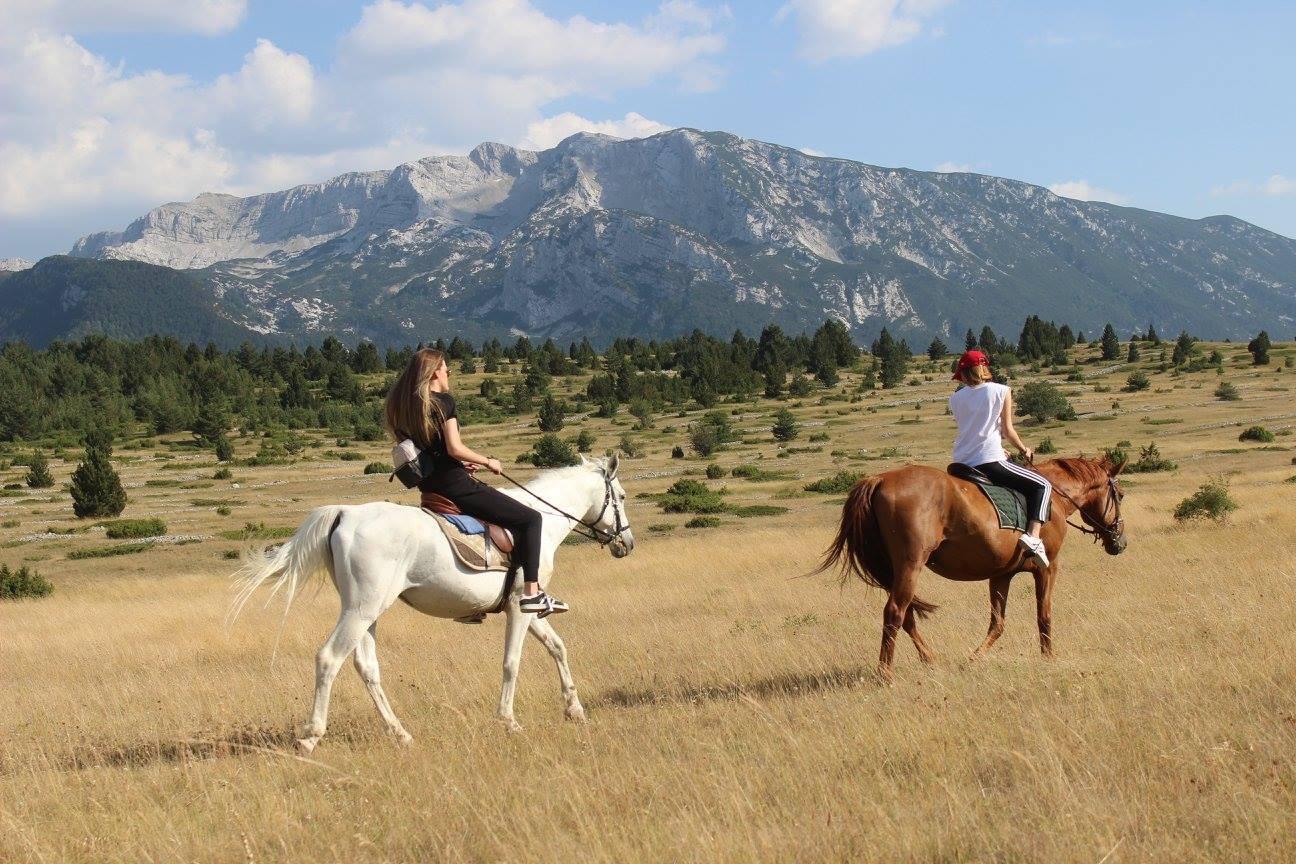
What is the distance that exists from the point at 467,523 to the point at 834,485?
35.9m

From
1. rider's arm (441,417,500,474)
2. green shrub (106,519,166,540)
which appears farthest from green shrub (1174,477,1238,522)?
green shrub (106,519,166,540)

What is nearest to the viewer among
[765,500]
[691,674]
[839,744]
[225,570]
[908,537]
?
[839,744]

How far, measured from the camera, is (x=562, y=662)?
9531 millimetres

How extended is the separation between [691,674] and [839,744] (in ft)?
13.9

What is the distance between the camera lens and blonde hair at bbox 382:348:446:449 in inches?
354

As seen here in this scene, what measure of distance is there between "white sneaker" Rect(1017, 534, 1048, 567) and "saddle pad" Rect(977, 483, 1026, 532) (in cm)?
9

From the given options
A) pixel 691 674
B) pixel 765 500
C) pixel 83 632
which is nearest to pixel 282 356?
pixel 765 500

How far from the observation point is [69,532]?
4253 cm

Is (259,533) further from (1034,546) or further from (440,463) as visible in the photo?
(1034,546)

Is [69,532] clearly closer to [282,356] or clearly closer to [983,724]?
[983,724]

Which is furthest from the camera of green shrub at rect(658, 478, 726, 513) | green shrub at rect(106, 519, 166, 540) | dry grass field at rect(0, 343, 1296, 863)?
green shrub at rect(106, 519, 166, 540)

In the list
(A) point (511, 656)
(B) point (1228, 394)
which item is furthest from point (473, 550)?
(B) point (1228, 394)

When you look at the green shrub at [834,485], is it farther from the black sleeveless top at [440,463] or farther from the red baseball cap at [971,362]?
the black sleeveless top at [440,463]

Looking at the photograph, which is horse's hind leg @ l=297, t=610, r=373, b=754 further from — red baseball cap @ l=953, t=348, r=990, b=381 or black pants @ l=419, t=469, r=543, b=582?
red baseball cap @ l=953, t=348, r=990, b=381
